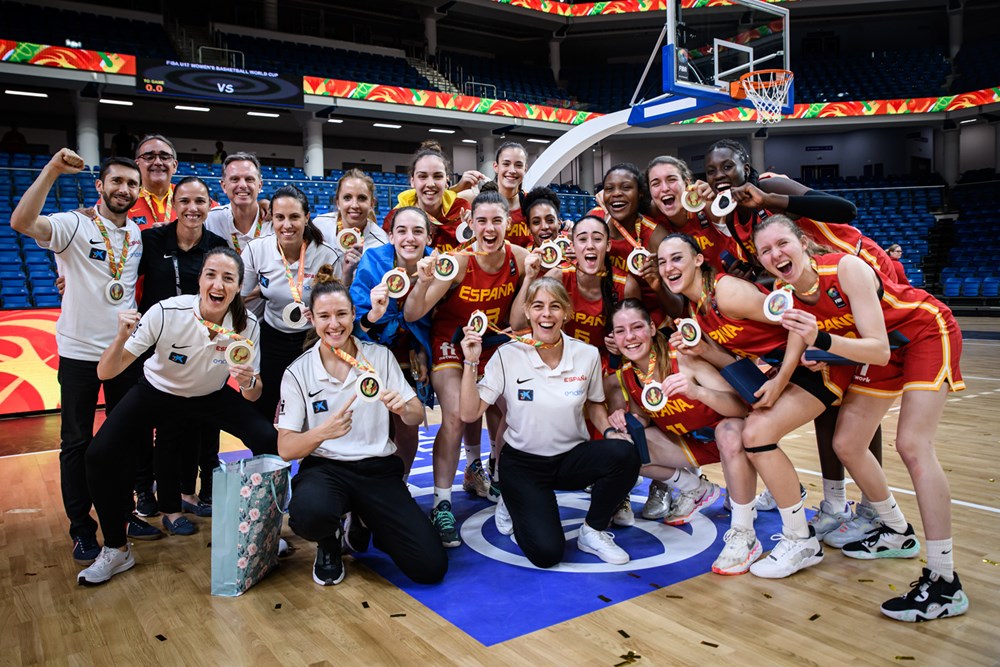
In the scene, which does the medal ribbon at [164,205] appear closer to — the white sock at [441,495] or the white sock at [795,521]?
the white sock at [441,495]

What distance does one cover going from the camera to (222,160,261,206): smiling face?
4.32 metres

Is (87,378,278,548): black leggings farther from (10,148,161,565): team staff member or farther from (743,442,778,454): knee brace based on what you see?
(743,442,778,454): knee brace

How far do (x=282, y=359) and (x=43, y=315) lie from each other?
5.45 meters

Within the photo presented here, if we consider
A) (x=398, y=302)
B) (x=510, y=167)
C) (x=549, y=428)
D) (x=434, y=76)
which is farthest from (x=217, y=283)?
Answer: (x=434, y=76)

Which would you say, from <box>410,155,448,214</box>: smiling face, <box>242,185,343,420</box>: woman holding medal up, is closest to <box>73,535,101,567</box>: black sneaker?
<box>242,185,343,420</box>: woman holding medal up

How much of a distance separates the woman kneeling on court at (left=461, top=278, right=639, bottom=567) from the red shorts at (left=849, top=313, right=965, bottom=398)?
4.24ft

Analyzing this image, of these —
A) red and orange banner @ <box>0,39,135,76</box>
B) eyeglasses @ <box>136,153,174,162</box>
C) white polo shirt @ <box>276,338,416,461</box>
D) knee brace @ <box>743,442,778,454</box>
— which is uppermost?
red and orange banner @ <box>0,39,135,76</box>

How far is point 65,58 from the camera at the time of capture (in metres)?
14.3

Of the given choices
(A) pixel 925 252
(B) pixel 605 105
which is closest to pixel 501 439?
(A) pixel 925 252

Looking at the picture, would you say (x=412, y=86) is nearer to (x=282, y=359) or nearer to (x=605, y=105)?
(x=605, y=105)

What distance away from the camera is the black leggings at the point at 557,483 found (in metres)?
3.47

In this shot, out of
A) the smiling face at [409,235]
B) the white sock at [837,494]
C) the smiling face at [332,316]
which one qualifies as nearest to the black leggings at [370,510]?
the smiling face at [332,316]

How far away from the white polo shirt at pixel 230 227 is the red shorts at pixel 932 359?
3642 mm

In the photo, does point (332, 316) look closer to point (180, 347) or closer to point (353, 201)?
point (180, 347)
